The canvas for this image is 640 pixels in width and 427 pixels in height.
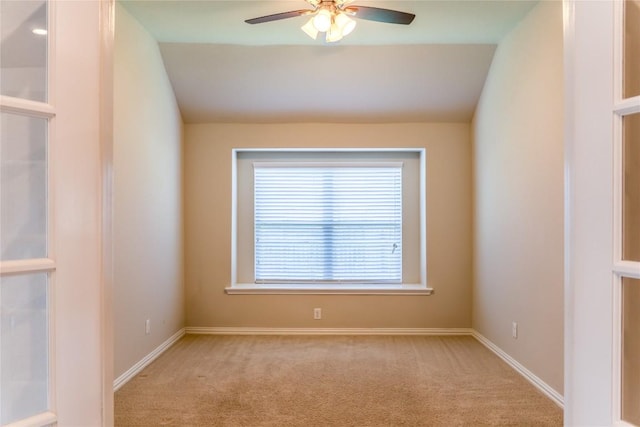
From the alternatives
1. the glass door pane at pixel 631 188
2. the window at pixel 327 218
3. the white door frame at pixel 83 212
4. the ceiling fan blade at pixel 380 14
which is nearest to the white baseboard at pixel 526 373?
the window at pixel 327 218

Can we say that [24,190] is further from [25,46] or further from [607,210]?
[607,210]

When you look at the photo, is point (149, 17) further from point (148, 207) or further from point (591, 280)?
point (591, 280)

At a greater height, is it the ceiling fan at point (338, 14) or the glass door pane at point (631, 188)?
the ceiling fan at point (338, 14)

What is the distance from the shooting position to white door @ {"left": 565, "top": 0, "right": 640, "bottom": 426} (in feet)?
2.81

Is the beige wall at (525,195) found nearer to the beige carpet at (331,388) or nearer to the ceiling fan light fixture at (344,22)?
the beige carpet at (331,388)

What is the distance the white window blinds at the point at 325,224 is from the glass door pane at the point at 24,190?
3.72m

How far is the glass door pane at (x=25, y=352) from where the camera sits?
88 cm

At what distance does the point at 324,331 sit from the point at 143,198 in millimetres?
2340

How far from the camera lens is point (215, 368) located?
3.26 meters

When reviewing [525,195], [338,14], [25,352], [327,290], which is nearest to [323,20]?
[338,14]

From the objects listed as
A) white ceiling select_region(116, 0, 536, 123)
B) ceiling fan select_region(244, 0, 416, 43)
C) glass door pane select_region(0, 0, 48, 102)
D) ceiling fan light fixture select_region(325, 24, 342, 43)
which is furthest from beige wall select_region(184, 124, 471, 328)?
glass door pane select_region(0, 0, 48, 102)

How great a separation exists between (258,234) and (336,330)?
1429 mm

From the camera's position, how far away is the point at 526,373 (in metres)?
3.03

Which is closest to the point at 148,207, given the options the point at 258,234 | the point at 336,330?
the point at 258,234
